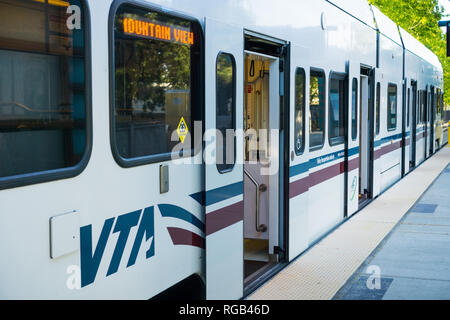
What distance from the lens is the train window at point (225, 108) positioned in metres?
4.12

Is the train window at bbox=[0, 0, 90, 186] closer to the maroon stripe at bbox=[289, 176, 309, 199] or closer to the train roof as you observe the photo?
the maroon stripe at bbox=[289, 176, 309, 199]

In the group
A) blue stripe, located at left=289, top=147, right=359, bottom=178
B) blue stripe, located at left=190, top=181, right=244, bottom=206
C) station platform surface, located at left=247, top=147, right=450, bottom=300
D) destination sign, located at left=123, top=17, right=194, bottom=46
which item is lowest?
station platform surface, located at left=247, top=147, right=450, bottom=300

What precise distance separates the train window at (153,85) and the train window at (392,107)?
7789 mm

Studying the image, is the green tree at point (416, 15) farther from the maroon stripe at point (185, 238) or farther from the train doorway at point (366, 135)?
the maroon stripe at point (185, 238)

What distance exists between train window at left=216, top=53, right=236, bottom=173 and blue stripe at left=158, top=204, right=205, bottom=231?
0.46 m

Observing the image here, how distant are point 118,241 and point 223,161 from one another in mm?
1388

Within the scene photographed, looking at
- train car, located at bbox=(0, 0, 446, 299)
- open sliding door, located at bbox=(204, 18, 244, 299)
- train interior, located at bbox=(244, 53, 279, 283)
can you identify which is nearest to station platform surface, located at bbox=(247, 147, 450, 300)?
train car, located at bbox=(0, 0, 446, 299)

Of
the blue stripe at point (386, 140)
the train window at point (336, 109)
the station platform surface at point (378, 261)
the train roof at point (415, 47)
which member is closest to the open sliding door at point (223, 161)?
the station platform surface at point (378, 261)

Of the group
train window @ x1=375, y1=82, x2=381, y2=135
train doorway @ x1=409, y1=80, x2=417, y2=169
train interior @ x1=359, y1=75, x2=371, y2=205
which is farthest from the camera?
train doorway @ x1=409, y1=80, x2=417, y2=169

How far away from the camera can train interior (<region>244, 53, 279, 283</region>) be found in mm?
5668

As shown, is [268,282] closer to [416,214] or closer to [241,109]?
[241,109]

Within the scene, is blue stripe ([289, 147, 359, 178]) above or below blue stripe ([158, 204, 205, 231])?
above

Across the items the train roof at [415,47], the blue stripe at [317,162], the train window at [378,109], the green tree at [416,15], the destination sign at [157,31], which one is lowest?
the blue stripe at [317,162]

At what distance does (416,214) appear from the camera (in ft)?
27.9
